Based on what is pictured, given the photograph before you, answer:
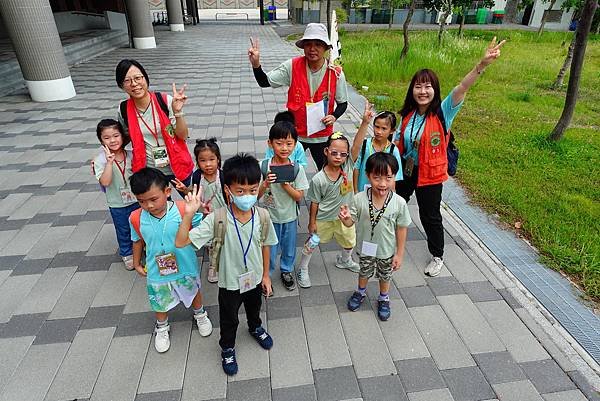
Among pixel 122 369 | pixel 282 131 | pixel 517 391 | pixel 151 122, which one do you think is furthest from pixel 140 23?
pixel 517 391

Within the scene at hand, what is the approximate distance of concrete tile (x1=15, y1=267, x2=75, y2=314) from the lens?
9.56ft

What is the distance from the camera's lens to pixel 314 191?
9.53 ft

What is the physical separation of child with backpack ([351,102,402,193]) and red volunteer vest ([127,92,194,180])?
1.41 m

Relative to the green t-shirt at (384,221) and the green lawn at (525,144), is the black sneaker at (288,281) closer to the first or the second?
the green t-shirt at (384,221)

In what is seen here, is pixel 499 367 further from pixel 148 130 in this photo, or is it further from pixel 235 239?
pixel 148 130

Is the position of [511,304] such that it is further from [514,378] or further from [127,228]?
[127,228]

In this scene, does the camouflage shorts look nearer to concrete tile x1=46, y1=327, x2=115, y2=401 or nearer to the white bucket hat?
the white bucket hat

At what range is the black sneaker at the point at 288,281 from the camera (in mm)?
3119

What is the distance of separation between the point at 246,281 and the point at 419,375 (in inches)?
50.0

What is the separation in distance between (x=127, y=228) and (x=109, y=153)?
2.36ft

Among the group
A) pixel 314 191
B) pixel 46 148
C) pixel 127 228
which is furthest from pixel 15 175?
pixel 314 191

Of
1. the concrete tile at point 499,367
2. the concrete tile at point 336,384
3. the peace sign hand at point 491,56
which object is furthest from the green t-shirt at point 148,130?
the concrete tile at point 499,367

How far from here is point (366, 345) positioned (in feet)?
8.59

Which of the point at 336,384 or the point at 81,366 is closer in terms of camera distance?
the point at 336,384
